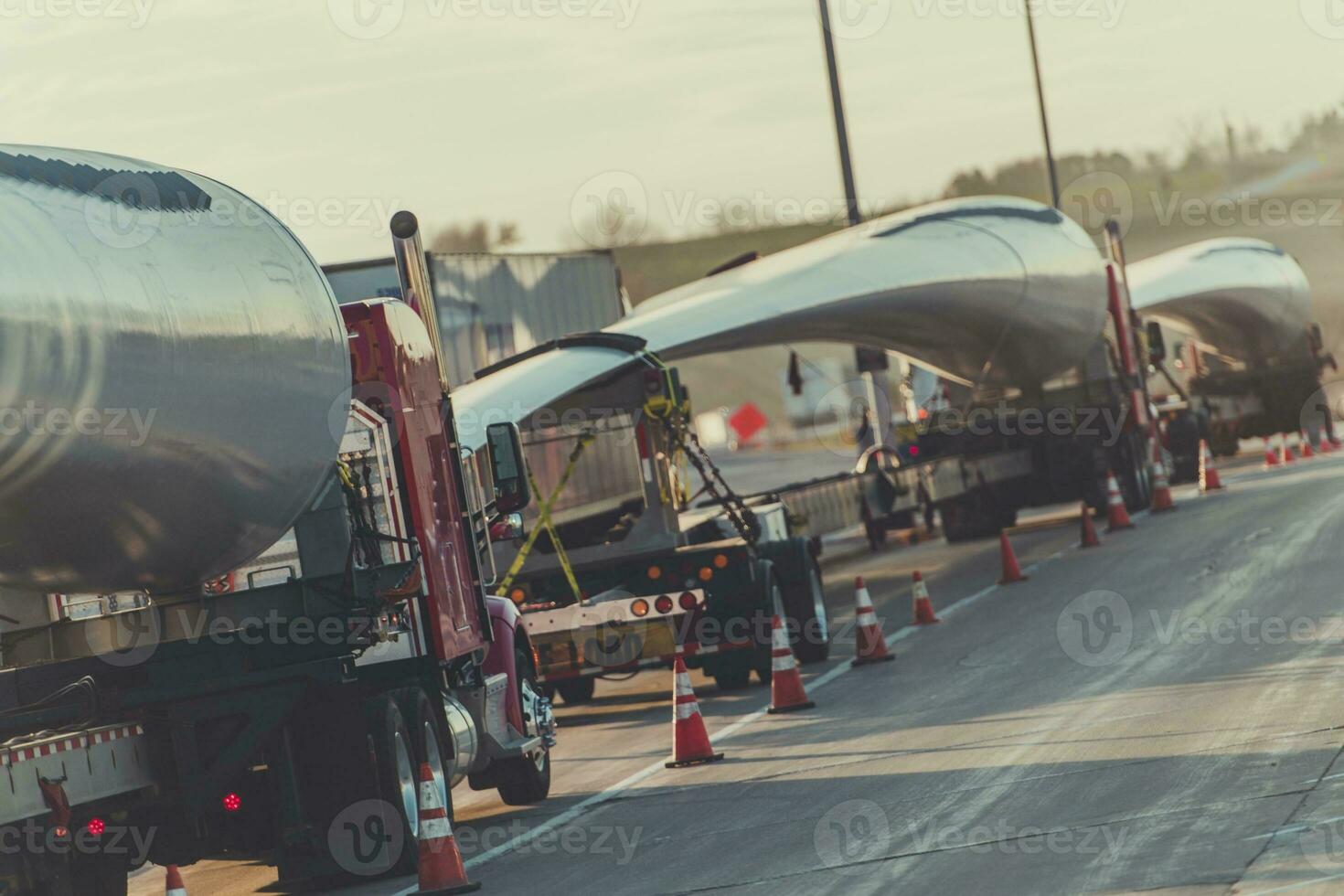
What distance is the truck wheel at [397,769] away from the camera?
33.8 ft

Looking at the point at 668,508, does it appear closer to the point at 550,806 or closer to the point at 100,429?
the point at 550,806

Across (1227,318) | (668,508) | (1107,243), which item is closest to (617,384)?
(668,508)

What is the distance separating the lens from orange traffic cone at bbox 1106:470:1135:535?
91.8 feet

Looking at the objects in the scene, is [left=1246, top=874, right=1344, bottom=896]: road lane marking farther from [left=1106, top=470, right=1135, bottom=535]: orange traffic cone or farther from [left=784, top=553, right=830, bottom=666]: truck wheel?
[left=1106, top=470, right=1135, bottom=535]: orange traffic cone

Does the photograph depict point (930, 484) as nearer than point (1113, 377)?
Yes

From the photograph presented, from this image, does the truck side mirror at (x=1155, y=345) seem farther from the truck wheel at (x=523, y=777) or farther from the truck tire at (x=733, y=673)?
the truck wheel at (x=523, y=777)

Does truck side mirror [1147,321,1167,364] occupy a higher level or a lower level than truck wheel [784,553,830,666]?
higher

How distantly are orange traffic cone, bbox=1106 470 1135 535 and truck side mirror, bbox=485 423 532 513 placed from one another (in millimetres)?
16425

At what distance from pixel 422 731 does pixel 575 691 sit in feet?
25.5

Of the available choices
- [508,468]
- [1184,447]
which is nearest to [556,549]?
[508,468]

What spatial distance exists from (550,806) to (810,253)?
46.4ft

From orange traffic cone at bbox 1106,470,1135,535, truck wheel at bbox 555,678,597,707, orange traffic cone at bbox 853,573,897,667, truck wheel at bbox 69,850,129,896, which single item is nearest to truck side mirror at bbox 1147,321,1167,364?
orange traffic cone at bbox 1106,470,1135,535

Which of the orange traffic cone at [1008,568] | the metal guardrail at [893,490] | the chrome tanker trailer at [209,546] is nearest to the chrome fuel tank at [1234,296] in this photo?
the metal guardrail at [893,490]

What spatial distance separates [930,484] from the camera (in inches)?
1117
